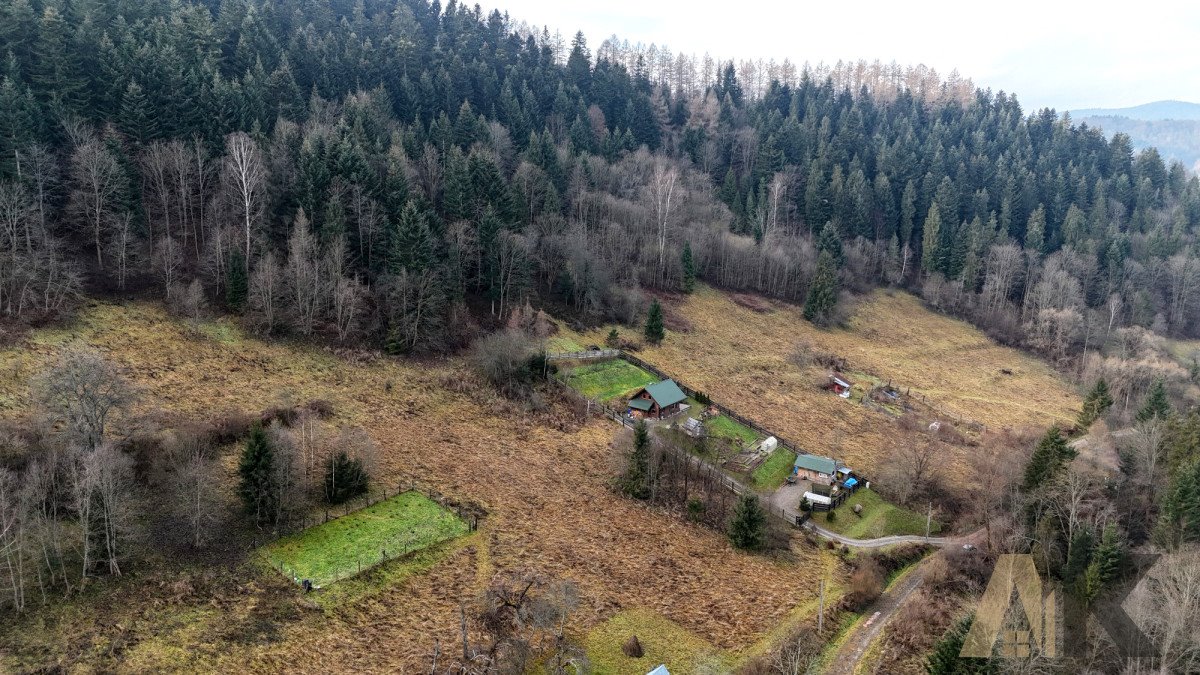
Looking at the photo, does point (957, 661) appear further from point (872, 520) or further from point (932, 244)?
point (932, 244)

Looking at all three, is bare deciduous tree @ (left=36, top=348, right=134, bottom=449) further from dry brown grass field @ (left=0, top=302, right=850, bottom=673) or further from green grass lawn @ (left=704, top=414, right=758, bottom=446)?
green grass lawn @ (left=704, top=414, right=758, bottom=446)

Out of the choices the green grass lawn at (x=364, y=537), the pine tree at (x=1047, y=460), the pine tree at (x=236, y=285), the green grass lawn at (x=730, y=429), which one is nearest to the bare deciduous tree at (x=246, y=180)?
the pine tree at (x=236, y=285)

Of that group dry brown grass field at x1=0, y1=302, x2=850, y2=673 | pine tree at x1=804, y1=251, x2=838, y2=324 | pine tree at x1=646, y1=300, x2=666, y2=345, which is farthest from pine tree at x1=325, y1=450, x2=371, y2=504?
pine tree at x1=804, y1=251, x2=838, y2=324

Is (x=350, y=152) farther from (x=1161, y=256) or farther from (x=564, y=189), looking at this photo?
(x=1161, y=256)

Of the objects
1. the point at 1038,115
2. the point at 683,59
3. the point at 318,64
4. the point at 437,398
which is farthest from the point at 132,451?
the point at 1038,115

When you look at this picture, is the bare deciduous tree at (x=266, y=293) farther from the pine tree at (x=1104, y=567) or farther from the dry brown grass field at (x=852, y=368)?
the pine tree at (x=1104, y=567)
